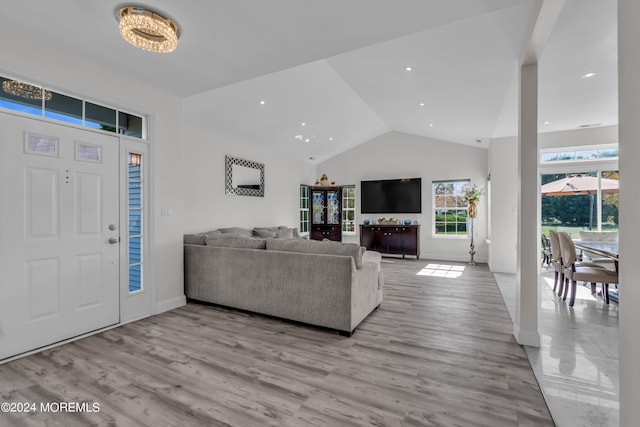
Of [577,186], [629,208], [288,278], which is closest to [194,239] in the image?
[288,278]

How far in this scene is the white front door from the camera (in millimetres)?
2443

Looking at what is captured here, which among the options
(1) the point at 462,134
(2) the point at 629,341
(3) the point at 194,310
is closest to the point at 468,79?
(1) the point at 462,134

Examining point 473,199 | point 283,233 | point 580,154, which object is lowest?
point 283,233

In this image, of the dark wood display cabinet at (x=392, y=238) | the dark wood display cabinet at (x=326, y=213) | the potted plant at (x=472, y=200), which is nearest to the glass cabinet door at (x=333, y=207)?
the dark wood display cabinet at (x=326, y=213)

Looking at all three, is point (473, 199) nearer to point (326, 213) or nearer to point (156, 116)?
point (326, 213)

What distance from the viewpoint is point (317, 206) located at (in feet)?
28.1

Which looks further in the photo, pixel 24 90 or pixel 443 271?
pixel 443 271

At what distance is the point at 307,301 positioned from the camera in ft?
10.4

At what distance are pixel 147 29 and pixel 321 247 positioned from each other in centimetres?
242

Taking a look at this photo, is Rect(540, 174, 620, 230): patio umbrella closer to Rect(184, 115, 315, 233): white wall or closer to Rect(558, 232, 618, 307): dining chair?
Rect(558, 232, 618, 307): dining chair

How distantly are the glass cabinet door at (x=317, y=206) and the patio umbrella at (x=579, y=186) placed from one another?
5.25 meters

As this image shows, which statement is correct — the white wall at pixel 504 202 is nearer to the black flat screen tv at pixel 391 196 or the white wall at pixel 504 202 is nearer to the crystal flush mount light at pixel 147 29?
the black flat screen tv at pixel 391 196

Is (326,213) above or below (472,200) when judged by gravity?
Answer: below

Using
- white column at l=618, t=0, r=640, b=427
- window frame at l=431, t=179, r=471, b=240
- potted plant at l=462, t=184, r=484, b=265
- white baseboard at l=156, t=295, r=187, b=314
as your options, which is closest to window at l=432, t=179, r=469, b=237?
window frame at l=431, t=179, r=471, b=240
